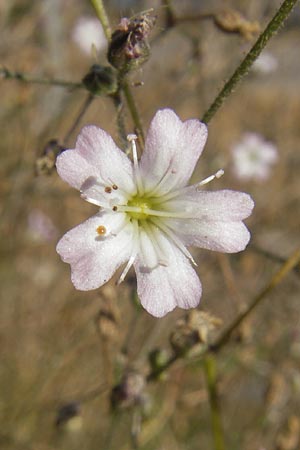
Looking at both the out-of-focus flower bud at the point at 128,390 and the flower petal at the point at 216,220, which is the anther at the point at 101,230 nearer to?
the flower petal at the point at 216,220

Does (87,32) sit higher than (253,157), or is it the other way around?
(87,32)

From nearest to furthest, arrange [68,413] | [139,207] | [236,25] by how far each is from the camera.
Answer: [139,207] < [236,25] < [68,413]

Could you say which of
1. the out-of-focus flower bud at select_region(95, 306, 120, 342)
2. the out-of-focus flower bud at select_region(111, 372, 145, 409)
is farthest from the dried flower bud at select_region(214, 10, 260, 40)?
the out-of-focus flower bud at select_region(111, 372, 145, 409)

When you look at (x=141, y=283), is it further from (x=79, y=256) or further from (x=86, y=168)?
(x=86, y=168)

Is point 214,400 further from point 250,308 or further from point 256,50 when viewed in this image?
point 256,50

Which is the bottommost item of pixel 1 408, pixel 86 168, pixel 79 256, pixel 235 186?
pixel 235 186

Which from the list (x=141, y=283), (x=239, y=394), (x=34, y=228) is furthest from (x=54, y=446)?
(x=141, y=283)

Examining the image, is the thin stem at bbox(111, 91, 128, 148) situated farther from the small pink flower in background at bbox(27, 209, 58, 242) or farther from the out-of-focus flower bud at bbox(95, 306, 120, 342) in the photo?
the small pink flower in background at bbox(27, 209, 58, 242)

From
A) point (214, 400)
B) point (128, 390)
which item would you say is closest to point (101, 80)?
point (128, 390)
